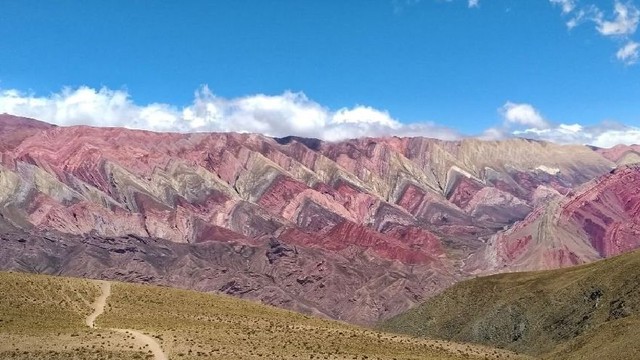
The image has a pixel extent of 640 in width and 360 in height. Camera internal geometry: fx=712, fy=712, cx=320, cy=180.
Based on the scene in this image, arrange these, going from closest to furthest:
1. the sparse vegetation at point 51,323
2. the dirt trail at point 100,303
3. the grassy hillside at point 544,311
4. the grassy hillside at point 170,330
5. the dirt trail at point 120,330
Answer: the sparse vegetation at point 51,323
the dirt trail at point 120,330
the grassy hillside at point 170,330
the dirt trail at point 100,303
the grassy hillside at point 544,311

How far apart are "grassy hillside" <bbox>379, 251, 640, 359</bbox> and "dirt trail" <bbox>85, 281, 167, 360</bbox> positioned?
1670 inches

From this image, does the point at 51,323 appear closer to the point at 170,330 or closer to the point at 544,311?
the point at 170,330

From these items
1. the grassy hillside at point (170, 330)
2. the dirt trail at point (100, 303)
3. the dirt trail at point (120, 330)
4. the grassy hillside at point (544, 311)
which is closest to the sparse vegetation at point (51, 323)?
the grassy hillside at point (170, 330)

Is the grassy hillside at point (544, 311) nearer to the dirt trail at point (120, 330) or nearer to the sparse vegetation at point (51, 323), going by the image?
the dirt trail at point (120, 330)

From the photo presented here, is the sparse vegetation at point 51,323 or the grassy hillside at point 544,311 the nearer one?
the sparse vegetation at point 51,323

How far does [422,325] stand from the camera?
145250mm

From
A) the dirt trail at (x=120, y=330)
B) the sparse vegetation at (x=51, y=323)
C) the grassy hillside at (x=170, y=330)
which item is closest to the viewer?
the sparse vegetation at (x=51, y=323)

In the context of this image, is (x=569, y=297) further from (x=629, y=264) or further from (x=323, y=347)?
(x=323, y=347)

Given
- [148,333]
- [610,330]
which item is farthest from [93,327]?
[610,330]

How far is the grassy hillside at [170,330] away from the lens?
60906 millimetres

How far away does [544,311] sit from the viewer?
121312 millimetres

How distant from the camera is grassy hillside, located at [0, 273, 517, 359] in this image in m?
60.9

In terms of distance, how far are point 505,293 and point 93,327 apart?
3506 inches

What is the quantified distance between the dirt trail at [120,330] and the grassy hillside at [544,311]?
4243cm
